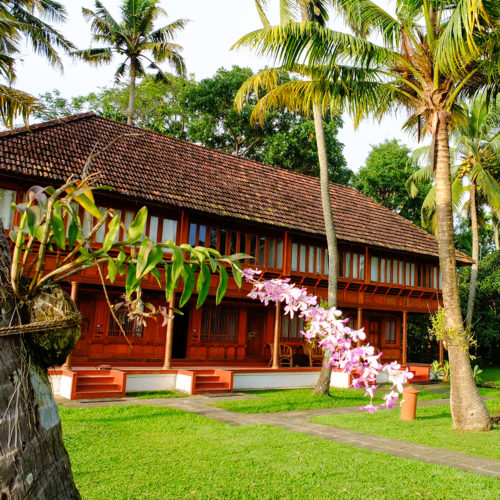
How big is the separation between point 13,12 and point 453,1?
55.6ft

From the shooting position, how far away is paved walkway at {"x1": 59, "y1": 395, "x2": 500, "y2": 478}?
7.15m

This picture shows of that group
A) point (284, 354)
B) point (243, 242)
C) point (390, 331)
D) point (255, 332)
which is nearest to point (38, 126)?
point (243, 242)

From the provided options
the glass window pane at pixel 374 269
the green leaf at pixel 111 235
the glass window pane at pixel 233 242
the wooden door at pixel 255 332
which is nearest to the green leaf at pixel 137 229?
the green leaf at pixel 111 235

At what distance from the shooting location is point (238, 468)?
20.6 ft

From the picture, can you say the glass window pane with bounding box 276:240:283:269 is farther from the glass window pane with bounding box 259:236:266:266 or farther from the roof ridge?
the roof ridge

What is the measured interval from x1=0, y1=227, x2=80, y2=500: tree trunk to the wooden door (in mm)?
16773

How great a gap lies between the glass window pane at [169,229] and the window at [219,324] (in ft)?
11.7

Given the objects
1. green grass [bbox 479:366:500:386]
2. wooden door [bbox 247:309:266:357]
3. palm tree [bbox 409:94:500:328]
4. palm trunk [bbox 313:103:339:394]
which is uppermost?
palm tree [bbox 409:94:500:328]

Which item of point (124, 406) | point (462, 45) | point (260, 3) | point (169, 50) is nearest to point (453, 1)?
point (462, 45)


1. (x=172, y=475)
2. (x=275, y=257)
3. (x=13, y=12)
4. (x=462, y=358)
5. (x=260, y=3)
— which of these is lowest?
(x=172, y=475)

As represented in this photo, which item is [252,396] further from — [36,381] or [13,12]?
[13,12]

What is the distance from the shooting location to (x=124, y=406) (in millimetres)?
10703

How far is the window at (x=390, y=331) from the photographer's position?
72.9 feet

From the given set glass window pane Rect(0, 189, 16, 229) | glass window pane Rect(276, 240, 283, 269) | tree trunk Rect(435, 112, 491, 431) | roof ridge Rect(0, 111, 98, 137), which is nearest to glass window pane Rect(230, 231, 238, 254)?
glass window pane Rect(276, 240, 283, 269)
